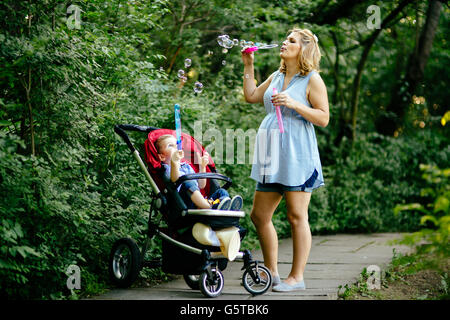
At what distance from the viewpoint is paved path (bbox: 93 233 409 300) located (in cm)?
383

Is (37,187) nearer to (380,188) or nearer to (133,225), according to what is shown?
Result: (133,225)

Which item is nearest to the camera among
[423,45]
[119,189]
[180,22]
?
[119,189]

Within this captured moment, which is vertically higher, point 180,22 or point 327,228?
point 180,22

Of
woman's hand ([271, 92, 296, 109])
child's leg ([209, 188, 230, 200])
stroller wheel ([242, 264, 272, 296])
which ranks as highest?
woman's hand ([271, 92, 296, 109])

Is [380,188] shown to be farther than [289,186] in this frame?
Yes

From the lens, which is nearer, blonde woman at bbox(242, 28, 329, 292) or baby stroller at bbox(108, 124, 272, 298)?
baby stroller at bbox(108, 124, 272, 298)

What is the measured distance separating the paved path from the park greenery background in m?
0.32

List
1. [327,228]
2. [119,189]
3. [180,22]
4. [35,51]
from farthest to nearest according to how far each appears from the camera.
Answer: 1. [327,228]
2. [180,22]
3. [119,189]
4. [35,51]

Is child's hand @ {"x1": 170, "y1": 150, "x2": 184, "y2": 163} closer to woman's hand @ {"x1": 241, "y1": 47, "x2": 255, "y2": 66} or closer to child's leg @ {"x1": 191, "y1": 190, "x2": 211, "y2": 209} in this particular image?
child's leg @ {"x1": 191, "y1": 190, "x2": 211, "y2": 209}

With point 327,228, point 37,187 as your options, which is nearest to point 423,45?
point 327,228

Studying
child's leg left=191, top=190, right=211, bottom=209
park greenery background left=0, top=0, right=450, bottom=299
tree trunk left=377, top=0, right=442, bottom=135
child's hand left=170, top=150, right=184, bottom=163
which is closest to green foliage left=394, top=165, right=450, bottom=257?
park greenery background left=0, top=0, right=450, bottom=299
